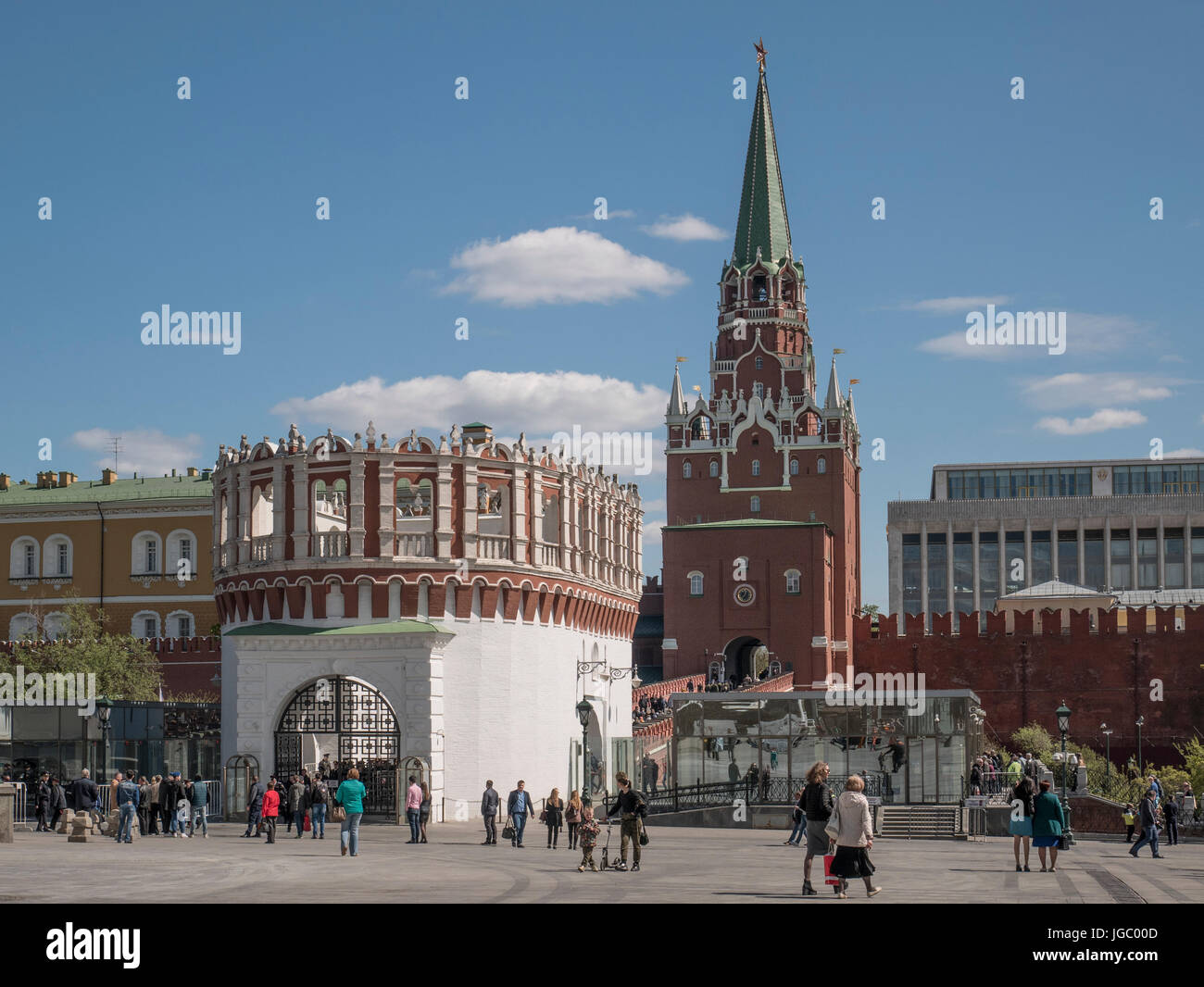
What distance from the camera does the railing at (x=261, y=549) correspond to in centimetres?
4237

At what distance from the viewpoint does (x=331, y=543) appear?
41781 millimetres

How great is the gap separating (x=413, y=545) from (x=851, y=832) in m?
24.0

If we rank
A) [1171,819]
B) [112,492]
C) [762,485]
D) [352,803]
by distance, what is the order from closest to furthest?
1. [352,803]
2. [1171,819]
3. [112,492]
4. [762,485]

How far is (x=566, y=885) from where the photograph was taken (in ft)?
75.5

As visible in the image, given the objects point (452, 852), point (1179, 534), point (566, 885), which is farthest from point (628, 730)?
point (1179, 534)

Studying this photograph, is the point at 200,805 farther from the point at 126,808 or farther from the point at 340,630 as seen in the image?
the point at 340,630

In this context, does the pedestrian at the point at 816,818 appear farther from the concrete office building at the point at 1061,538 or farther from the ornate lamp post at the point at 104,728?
the concrete office building at the point at 1061,538

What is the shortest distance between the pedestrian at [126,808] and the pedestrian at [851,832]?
17.1m

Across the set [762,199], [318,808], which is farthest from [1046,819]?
[762,199]

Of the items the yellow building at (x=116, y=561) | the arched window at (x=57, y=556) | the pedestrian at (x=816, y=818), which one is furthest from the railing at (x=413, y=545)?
the arched window at (x=57, y=556)

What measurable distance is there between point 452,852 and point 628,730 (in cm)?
2680

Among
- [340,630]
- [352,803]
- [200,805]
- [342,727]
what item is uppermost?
[340,630]

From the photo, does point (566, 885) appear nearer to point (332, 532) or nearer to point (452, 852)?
point (452, 852)
